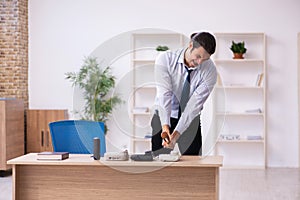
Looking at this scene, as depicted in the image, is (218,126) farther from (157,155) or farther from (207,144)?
(157,155)

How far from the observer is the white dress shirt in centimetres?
414

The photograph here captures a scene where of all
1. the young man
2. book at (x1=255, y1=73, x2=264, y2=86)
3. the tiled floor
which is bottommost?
the tiled floor

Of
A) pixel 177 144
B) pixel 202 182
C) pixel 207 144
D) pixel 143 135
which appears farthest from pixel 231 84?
pixel 202 182

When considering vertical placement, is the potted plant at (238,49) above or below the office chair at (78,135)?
above

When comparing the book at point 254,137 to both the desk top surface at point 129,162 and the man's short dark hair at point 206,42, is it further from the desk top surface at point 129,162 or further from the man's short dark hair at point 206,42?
the man's short dark hair at point 206,42

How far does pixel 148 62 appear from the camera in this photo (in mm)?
8602

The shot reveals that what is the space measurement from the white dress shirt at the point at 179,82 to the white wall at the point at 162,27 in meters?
4.44

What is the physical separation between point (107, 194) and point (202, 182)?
657 mm

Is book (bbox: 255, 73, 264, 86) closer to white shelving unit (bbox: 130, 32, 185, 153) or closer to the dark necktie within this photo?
white shelving unit (bbox: 130, 32, 185, 153)

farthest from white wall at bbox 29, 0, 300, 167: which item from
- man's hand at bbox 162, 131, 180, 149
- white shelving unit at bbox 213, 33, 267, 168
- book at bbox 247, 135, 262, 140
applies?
man's hand at bbox 162, 131, 180, 149

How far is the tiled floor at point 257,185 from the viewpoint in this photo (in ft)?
20.3

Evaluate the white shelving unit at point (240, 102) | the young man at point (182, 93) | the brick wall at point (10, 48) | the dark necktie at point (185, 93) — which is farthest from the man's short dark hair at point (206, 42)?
the brick wall at point (10, 48)

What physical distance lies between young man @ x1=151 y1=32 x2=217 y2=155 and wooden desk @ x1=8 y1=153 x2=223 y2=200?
313 mm

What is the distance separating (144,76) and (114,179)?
4.86m
